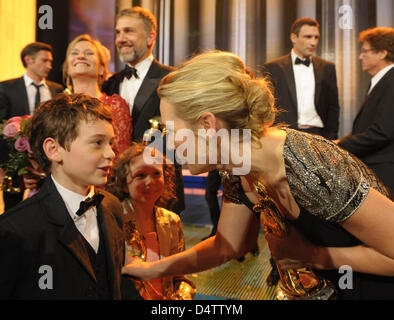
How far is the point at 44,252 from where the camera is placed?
108 cm

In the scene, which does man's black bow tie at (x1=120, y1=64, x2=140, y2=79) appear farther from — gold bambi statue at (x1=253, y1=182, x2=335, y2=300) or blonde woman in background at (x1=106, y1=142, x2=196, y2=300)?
gold bambi statue at (x1=253, y1=182, x2=335, y2=300)

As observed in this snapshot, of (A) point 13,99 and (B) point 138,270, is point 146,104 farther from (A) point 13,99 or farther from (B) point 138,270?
(A) point 13,99

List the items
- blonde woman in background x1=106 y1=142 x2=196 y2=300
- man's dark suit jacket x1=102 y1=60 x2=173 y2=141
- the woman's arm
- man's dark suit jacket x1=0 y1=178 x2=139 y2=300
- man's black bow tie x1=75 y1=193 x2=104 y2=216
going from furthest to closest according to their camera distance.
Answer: man's dark suit jacket x1=102 y1=60 x2=173 y2=141 → blonde woman in background x1=106 y1=142 x2=196 y2=300 → the woman's arm → man's black bow tie x1=75 y1=193 x2=104 y2=216 → man's dark suit jacket x1=0 y1=178 x2=139 y2=300

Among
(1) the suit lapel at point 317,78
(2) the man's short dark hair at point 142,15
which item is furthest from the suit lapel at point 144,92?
(1) the suit lapel at point 317,78

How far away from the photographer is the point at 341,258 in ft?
4.22

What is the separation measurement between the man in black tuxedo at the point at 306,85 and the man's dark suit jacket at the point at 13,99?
6.06 feet

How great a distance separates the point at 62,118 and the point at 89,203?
0.95 ft

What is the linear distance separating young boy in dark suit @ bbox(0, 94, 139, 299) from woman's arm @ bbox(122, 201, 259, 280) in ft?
0.54

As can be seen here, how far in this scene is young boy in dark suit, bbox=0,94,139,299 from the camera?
105 centimetres

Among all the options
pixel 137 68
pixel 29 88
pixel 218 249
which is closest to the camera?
pixel 218 249

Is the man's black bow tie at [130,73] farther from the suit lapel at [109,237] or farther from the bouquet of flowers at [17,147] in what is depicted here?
the suit lapel at [109,237]

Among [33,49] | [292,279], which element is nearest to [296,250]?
[292,279]

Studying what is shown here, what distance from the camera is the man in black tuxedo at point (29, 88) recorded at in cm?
318

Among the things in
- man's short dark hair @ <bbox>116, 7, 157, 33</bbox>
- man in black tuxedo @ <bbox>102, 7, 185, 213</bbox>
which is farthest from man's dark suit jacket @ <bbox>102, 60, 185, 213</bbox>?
man's short dark hair @ <bbox>116, 7, 157, 33</bbox>
